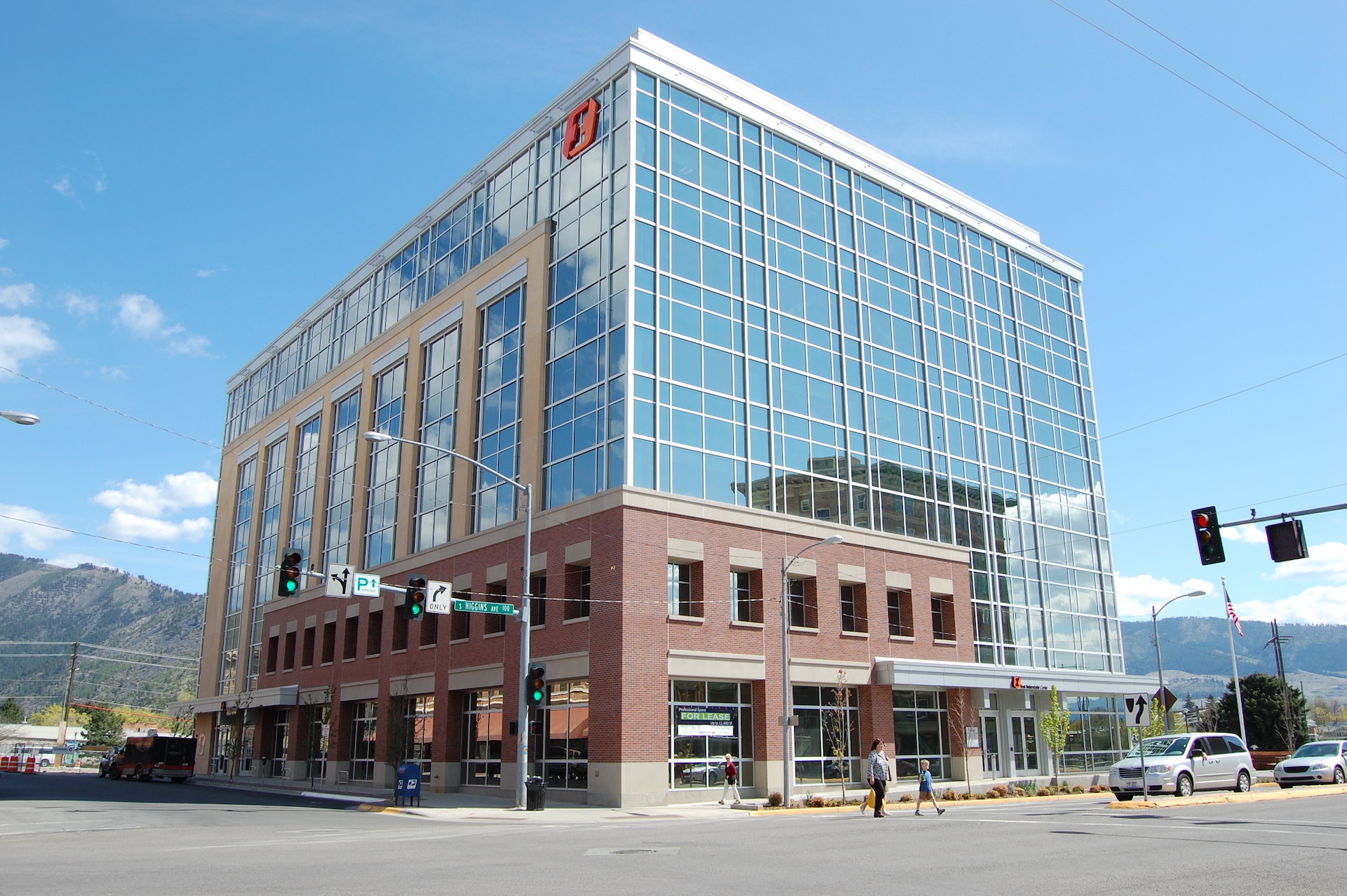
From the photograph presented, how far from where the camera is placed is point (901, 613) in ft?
144

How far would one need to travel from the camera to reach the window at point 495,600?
40.3 m

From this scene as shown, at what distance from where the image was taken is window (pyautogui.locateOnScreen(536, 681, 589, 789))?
114 feet

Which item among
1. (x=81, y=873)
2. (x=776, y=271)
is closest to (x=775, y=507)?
(x=776, y=271)

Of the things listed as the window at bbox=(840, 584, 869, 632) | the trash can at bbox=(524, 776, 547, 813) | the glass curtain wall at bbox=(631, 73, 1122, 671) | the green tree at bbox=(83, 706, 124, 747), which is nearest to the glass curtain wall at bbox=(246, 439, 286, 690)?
the glass curtain wall at bbox=(631, 73, 1122, 671)

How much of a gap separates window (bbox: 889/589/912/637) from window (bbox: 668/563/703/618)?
37.2ft

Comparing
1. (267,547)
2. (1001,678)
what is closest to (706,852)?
(1001,678)

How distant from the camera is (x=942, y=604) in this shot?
150 ft

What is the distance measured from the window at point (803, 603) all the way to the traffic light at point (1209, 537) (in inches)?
723

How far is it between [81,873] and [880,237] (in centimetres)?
4222

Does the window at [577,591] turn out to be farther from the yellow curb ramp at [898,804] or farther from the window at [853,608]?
the window at [853,608]

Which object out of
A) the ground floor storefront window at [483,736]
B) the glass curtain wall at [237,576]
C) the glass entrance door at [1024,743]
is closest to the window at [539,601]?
the ground floor storefront window at [483,736]

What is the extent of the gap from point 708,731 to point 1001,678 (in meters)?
15.6

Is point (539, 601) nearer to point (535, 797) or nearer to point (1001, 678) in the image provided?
point (535, 797)

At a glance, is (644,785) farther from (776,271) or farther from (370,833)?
(776,271)
